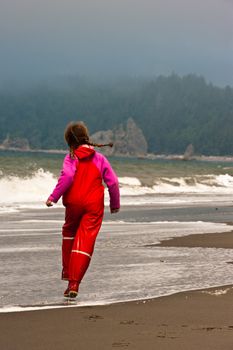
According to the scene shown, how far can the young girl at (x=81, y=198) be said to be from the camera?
8.12m

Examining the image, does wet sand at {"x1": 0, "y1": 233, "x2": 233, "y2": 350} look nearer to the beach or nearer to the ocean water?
the beach

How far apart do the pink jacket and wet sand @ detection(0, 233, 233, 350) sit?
1165 mm

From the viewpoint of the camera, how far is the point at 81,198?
8.14 m

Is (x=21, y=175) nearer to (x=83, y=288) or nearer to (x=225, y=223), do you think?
(x=225, y=223)

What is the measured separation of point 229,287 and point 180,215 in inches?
650

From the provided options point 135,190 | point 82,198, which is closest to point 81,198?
point 82,198

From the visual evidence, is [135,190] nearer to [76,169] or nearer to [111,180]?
[111,180]

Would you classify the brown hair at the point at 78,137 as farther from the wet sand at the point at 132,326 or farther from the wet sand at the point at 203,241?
the wet sand at the point at 203,241

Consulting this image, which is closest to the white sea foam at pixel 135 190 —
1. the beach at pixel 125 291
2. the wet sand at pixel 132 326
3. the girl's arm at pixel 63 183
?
the beach at pixel 125 291

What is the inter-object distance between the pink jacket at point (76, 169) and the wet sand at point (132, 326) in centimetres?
117

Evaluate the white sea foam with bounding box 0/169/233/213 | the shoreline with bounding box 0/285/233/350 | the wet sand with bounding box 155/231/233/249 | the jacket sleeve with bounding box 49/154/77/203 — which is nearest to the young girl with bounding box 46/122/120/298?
the jacket sleeve with bounding box 49/154/77/203

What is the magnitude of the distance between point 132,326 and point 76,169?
2.20m

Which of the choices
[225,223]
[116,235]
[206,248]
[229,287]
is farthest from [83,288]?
[225,223]

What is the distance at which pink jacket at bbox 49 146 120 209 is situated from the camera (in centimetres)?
812
